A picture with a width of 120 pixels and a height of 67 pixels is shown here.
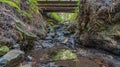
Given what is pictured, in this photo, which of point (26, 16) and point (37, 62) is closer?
point (37, 62)

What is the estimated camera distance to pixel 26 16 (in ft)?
22.9

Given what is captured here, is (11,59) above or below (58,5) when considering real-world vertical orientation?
below

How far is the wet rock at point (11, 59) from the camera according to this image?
3.31 m

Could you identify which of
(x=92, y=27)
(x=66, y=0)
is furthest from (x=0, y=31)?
(x=66, y=0)

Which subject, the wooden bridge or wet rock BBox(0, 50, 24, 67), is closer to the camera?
wet rock BBox(0, 50, 24, 67)

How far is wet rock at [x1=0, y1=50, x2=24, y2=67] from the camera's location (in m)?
3.31

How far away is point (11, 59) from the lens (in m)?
3.45

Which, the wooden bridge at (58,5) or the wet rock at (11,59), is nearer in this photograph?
the wet rock at (11,59)

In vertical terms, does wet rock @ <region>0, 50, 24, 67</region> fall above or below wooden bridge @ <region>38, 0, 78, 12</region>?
below

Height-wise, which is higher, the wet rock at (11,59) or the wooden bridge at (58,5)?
the wooden bridge at (58,5)

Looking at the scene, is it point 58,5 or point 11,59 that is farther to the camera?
point 58,5

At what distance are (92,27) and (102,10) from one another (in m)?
0.59

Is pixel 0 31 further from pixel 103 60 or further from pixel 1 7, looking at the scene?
pixel 103 60

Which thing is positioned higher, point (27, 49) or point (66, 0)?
point (66, 0)
